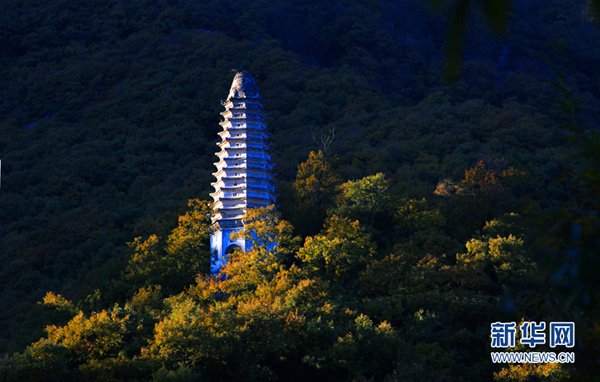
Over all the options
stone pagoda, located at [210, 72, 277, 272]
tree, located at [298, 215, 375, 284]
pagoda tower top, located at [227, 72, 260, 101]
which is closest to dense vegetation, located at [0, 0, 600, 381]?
tree, located at [298, 215, 375, 284]

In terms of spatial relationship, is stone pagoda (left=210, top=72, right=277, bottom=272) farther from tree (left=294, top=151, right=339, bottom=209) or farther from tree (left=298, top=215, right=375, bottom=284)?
tree (left=298, top=215, right=375, bottom=284)

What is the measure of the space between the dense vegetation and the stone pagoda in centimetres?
138

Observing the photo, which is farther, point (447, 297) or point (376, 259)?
point (376, 259)

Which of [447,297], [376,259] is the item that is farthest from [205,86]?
[447,297]

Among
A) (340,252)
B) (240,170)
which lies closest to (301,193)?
(240,170)

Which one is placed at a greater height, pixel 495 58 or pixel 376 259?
pixel 495 58

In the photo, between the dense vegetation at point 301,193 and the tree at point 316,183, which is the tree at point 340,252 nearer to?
the dense vegetation at point 301,193

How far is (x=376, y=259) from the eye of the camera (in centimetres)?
3897

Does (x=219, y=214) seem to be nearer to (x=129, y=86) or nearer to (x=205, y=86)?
(x=205, y=86)

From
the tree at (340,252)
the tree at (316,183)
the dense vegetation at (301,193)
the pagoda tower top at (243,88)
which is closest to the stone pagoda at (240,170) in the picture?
the pagoda tower top at (243,88)

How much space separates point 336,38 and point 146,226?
60310 mm

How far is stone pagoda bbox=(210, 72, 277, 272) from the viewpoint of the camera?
41125 millimetres

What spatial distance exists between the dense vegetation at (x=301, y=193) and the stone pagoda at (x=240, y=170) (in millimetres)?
1375

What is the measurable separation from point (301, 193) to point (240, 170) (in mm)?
5550
